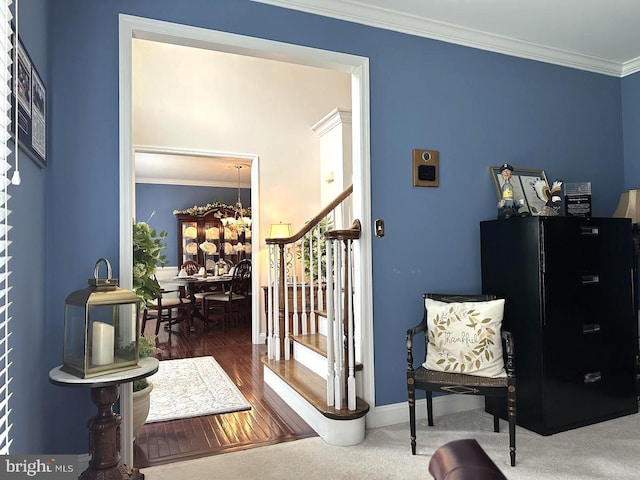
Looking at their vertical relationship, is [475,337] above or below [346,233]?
below

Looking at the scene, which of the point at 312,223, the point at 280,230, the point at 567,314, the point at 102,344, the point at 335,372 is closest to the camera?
the point at 102,344

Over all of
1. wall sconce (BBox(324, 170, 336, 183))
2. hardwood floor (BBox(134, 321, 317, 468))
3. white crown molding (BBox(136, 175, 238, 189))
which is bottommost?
hardwood floor (BBox(134, 321, 317, 468))

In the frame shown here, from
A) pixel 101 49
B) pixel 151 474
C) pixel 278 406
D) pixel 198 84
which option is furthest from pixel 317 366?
pixel 198 84

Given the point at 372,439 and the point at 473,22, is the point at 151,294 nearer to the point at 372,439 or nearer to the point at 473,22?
the point at 372,439

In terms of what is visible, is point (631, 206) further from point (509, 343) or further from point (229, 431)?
point (229, 431)

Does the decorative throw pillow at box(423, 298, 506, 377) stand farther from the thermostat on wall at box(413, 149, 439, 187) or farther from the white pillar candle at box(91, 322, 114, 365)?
the white pillar candle at box(91, 322, 114, 365)

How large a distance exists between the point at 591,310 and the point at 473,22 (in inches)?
81.7

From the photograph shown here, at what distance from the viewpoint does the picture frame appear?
3.24m

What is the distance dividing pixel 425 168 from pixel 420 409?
5.35 ft

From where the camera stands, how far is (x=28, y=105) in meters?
1.60

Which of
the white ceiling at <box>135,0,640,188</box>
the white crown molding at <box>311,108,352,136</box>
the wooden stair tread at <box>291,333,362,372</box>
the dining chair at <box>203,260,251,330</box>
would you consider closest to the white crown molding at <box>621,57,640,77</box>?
the white ceiling at <box>135,0,640,188</box>

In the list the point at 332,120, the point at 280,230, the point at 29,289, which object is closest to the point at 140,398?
the point at 29,289

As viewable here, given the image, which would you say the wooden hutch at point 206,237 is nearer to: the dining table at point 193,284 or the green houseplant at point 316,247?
the dining table at point 193,284

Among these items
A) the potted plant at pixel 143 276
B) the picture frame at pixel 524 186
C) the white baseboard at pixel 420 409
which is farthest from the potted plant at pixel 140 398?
the picture frame at pixel 524 186
